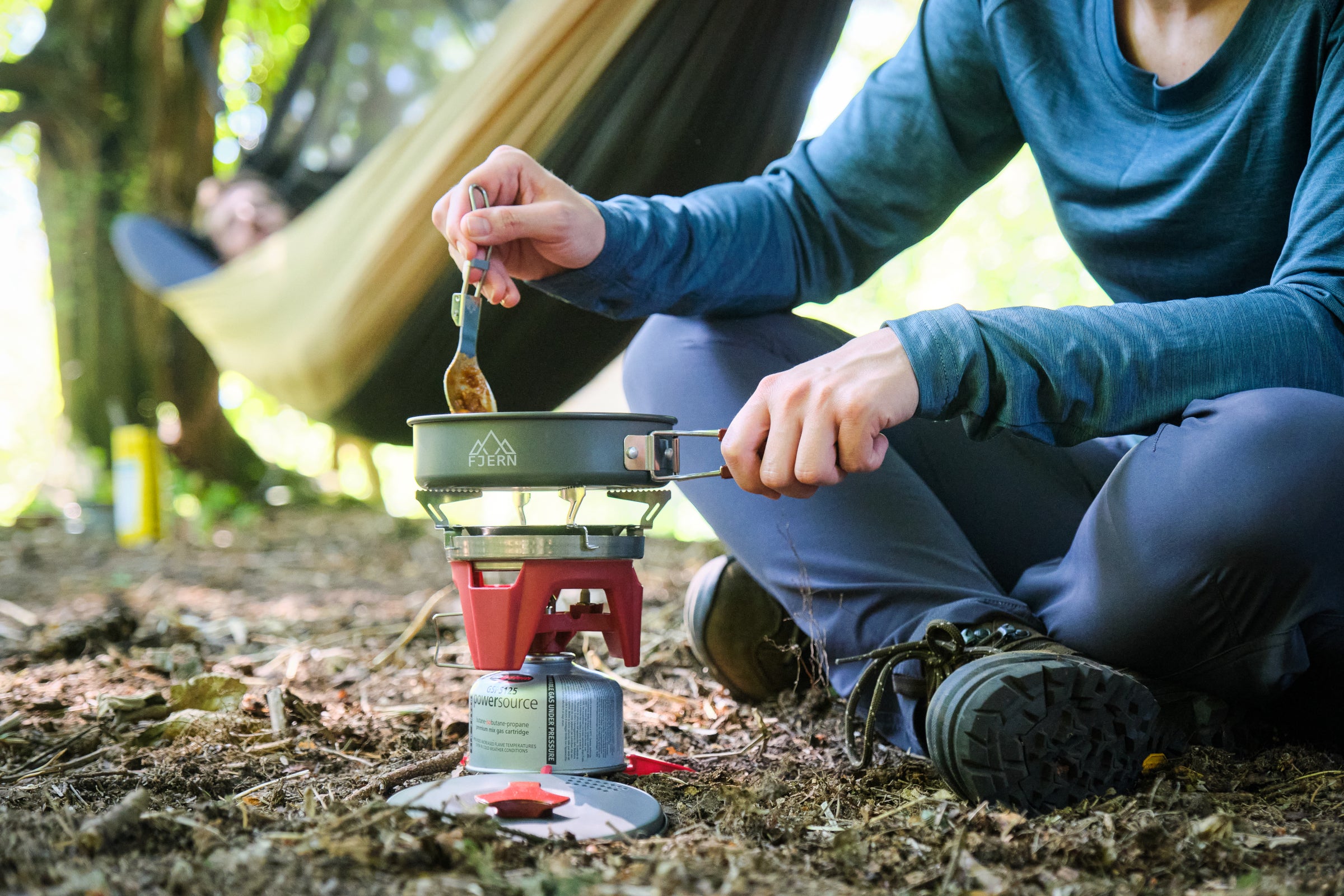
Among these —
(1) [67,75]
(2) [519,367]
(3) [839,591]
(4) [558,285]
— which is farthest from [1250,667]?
(1) [67,75]

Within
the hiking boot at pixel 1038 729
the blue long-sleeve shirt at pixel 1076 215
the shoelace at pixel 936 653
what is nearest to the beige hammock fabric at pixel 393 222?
the blue long-sleeve shirt at pixel 1076 215

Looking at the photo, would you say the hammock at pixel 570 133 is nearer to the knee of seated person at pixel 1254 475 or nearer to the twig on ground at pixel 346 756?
the twig on ground at pixel 346 756

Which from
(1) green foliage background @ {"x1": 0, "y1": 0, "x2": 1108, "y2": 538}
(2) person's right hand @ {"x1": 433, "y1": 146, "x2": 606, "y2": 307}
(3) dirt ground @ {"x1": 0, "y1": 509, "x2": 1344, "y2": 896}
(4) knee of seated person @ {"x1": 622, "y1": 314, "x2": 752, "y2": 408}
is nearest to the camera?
(3) dirt ground @ {"x1": 0, "y1": 509, "x2": 1344, "y2": 896}

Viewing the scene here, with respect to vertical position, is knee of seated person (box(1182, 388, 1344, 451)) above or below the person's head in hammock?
below

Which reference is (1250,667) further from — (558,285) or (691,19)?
(691,19)

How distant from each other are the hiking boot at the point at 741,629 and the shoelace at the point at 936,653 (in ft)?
0.77

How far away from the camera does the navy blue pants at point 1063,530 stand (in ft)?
2.51

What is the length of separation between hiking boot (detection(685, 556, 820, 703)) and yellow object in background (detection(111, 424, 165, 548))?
2622mm

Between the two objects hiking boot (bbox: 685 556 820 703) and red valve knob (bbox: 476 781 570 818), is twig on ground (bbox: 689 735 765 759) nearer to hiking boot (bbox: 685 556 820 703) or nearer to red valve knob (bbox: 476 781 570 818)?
hiking boot (bbox: 685 556 820 703)

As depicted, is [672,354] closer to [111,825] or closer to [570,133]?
[111,825]

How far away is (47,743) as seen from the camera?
3.37ft

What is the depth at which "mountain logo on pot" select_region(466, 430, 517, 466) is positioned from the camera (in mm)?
812

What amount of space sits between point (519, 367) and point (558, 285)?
2.41ft

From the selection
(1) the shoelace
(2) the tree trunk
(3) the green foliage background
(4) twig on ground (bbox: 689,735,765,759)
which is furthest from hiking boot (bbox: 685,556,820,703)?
(2) the tree trunk
